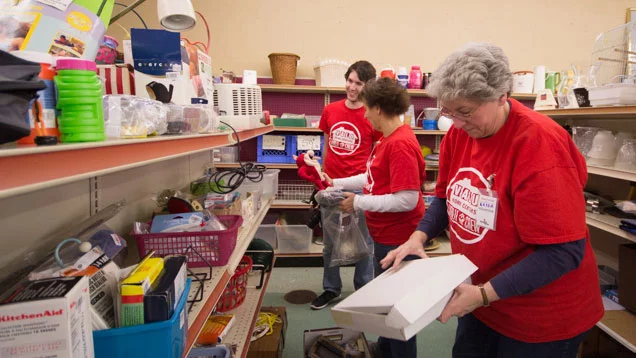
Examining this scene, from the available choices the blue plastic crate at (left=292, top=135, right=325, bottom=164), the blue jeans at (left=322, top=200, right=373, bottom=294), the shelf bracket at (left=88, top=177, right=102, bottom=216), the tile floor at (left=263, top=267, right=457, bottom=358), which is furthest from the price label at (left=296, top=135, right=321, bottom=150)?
the shelf bracket at (left=88, top=177, right=102, bottom=216)

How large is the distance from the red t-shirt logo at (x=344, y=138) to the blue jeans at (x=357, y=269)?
0.66 meters

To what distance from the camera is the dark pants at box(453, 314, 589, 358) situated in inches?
50.4

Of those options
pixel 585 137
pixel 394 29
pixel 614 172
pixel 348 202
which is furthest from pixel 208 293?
pixel 394 29

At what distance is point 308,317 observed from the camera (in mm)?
3113

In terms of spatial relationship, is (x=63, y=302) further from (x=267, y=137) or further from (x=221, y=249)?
(x=267, y=137)

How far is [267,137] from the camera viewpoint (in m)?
4.03

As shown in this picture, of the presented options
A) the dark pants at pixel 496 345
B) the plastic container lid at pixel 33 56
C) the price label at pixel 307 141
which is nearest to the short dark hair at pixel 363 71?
the price label at pixel 307 141

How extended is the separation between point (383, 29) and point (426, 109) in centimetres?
116

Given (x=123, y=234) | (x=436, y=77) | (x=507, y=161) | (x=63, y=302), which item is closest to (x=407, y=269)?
(x=507, y=161)

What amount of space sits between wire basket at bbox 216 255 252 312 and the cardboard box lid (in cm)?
108

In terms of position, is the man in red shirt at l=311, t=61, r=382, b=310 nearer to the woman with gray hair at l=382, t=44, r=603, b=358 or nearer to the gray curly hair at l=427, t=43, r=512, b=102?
the woman with gray hair at l=382, t=44, r=603, b=358

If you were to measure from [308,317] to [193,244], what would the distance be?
2.02 meters

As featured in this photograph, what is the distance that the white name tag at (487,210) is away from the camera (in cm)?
124

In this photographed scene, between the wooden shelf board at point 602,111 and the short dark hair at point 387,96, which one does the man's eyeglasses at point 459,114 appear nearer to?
the short dark hair at point 387,96
